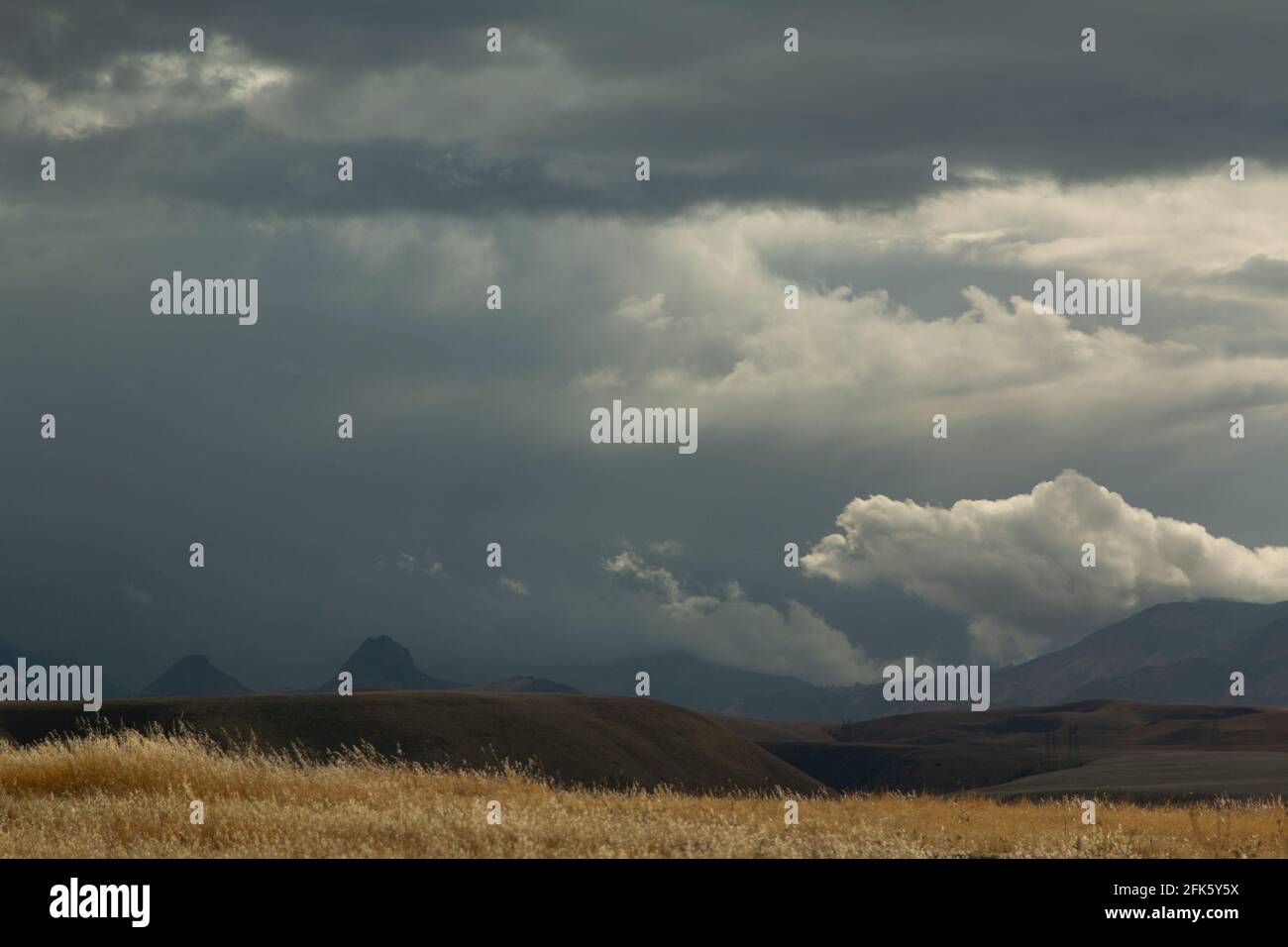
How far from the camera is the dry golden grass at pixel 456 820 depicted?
20.0m

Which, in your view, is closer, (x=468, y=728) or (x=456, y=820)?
(x=456, y=820)

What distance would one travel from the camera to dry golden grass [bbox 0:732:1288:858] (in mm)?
20031

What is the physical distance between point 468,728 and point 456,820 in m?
95.0

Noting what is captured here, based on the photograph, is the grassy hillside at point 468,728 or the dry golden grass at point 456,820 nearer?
the dry golden grass at point 456,820

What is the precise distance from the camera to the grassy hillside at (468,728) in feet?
349

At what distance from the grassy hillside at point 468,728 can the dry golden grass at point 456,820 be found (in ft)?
226

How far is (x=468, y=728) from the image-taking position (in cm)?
11481

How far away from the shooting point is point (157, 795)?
1005 inches

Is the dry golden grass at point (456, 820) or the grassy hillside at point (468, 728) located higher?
the dry golden grass at point (456, 820)
